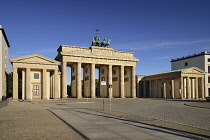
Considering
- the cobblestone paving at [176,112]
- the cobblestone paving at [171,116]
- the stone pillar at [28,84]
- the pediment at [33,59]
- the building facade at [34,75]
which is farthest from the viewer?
the stone pillar at [28,84]

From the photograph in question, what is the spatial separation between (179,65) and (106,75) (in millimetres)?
41778

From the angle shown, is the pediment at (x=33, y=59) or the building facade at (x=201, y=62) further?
the building facade at (x=201, y=62)

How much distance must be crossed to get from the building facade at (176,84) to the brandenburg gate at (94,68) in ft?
27.3

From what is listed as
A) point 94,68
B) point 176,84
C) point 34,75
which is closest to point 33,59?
point 34,75

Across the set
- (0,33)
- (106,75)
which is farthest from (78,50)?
(0,33)

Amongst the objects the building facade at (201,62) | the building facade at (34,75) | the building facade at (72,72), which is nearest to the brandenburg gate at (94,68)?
the building facade at (72,72)

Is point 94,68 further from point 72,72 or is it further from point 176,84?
point 176,84

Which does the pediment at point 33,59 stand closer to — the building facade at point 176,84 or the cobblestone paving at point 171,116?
the cobblestone paving at point 171,116

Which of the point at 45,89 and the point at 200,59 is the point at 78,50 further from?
the point at 200,59

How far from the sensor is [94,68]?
68375 millimetres

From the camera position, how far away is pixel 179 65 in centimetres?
9806

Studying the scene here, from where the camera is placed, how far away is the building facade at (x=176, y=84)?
6819 cm

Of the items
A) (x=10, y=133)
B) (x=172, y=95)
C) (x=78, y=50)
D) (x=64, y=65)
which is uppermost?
(x=78, y=50)

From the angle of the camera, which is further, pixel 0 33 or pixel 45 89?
pixel 45 89
